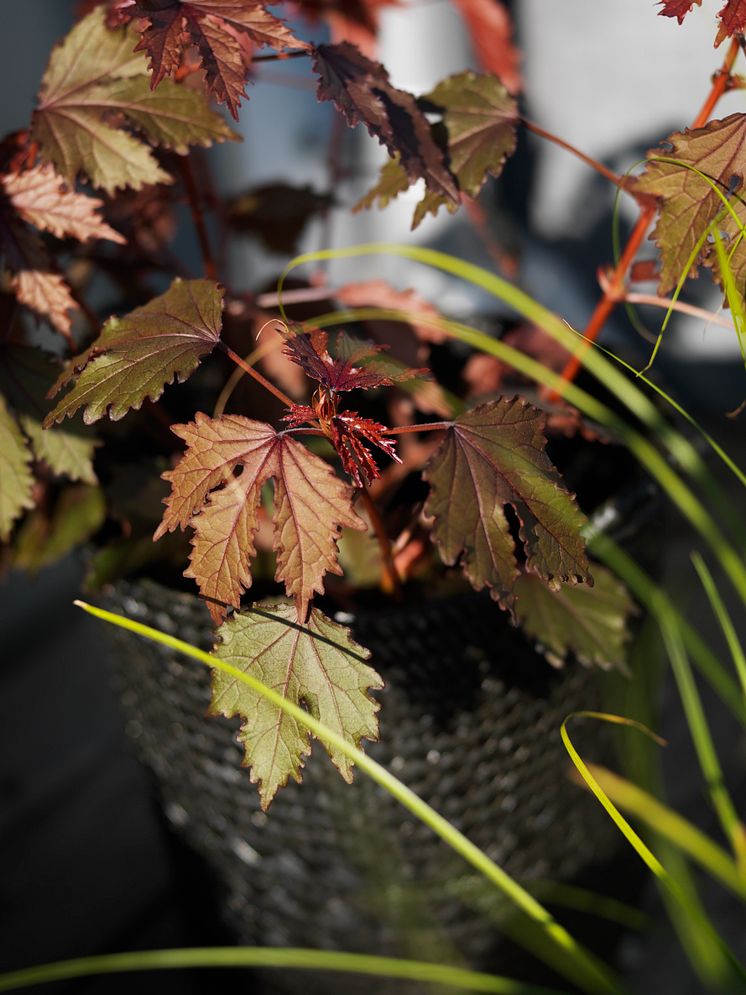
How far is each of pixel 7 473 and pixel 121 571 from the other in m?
0.10

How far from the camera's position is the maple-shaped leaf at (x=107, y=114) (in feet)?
1.93

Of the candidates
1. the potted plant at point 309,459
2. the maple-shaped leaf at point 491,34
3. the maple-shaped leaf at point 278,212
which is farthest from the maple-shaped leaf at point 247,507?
the maple-shaped leaf at point 491,34

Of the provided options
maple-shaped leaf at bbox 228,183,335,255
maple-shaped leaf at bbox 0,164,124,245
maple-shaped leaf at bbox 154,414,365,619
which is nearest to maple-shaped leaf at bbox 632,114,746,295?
maple-shaped leaf at bbox 154,414,365,619

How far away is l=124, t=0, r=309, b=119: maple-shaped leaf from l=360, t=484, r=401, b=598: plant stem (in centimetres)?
21

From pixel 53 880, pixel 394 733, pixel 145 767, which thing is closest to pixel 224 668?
pixel 394 733

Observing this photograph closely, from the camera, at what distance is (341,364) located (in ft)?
1.68

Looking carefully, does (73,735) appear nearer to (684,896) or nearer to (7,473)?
(7,473)

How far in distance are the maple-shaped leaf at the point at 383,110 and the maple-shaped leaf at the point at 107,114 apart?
0.08 meters

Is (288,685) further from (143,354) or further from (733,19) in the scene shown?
(733,19)

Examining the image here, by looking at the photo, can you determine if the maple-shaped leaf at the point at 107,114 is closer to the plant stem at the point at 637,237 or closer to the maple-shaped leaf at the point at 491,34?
the plant stem at the point at 637,237

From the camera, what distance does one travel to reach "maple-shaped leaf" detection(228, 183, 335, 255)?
34.9 inches

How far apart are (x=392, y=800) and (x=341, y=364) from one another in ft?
1.08

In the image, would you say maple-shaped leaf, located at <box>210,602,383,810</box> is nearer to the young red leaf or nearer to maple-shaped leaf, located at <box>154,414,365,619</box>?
maple-shaped leaf, located at <box>154,414,365,619</box>

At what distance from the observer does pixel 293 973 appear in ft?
2.79
